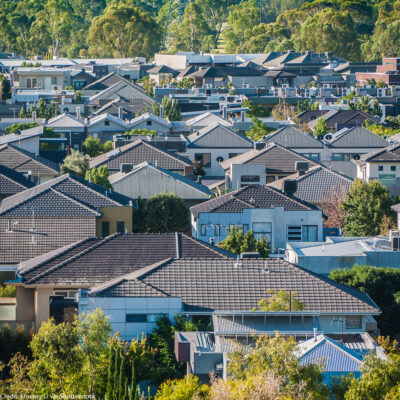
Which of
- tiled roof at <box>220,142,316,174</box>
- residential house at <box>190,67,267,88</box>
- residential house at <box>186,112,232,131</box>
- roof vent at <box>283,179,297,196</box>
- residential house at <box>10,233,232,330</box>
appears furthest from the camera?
residential house at <box>190,67,267,88</box>

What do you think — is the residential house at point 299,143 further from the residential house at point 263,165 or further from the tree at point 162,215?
the tree at point 162,215

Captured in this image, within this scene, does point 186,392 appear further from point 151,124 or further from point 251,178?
point 151,124

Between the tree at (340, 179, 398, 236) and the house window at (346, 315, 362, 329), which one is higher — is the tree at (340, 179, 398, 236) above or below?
above

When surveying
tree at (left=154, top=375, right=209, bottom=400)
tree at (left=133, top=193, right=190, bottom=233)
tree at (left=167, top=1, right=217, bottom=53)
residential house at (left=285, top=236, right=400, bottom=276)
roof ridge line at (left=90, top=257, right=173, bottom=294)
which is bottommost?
tree at (left=154, top=375, right=209, bottom=400)

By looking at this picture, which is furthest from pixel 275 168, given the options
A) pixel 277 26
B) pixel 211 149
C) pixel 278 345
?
pixel 277 26

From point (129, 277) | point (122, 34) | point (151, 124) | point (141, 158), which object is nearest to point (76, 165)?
point (141, 158)

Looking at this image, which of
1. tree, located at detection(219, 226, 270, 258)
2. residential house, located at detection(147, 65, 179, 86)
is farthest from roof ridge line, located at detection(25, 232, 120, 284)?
residential house, located at detection(147, 65, 179, 86)

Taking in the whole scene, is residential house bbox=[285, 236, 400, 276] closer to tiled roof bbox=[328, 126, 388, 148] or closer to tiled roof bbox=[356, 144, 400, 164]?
tiled roof bbox=[356, 144, 400, 164]

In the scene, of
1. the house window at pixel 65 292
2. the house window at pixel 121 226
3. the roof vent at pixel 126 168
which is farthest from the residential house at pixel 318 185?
the house window at pixel 65 292
